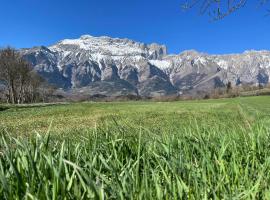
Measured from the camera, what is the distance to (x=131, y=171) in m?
3.33

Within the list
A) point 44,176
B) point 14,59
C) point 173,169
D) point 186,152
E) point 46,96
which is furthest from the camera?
point 46,96

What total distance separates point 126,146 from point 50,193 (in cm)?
191

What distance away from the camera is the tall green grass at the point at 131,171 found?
2570 mm

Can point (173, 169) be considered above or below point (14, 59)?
below

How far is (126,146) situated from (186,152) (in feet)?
→ 2.33

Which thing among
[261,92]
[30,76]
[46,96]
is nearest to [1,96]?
[46,96]

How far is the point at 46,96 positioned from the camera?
162500 millimetres

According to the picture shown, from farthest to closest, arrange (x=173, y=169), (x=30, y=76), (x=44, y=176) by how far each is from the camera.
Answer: (x=30, y=76), (x=173, y=169), (x=44, y=176)

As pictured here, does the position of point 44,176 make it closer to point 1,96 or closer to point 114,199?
point 114,199

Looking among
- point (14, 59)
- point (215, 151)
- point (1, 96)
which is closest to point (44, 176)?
point (215, 151)

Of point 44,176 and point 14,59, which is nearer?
point 44,176

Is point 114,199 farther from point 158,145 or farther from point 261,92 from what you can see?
point 261,92

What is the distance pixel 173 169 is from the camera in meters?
3.21

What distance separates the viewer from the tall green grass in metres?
2.57
